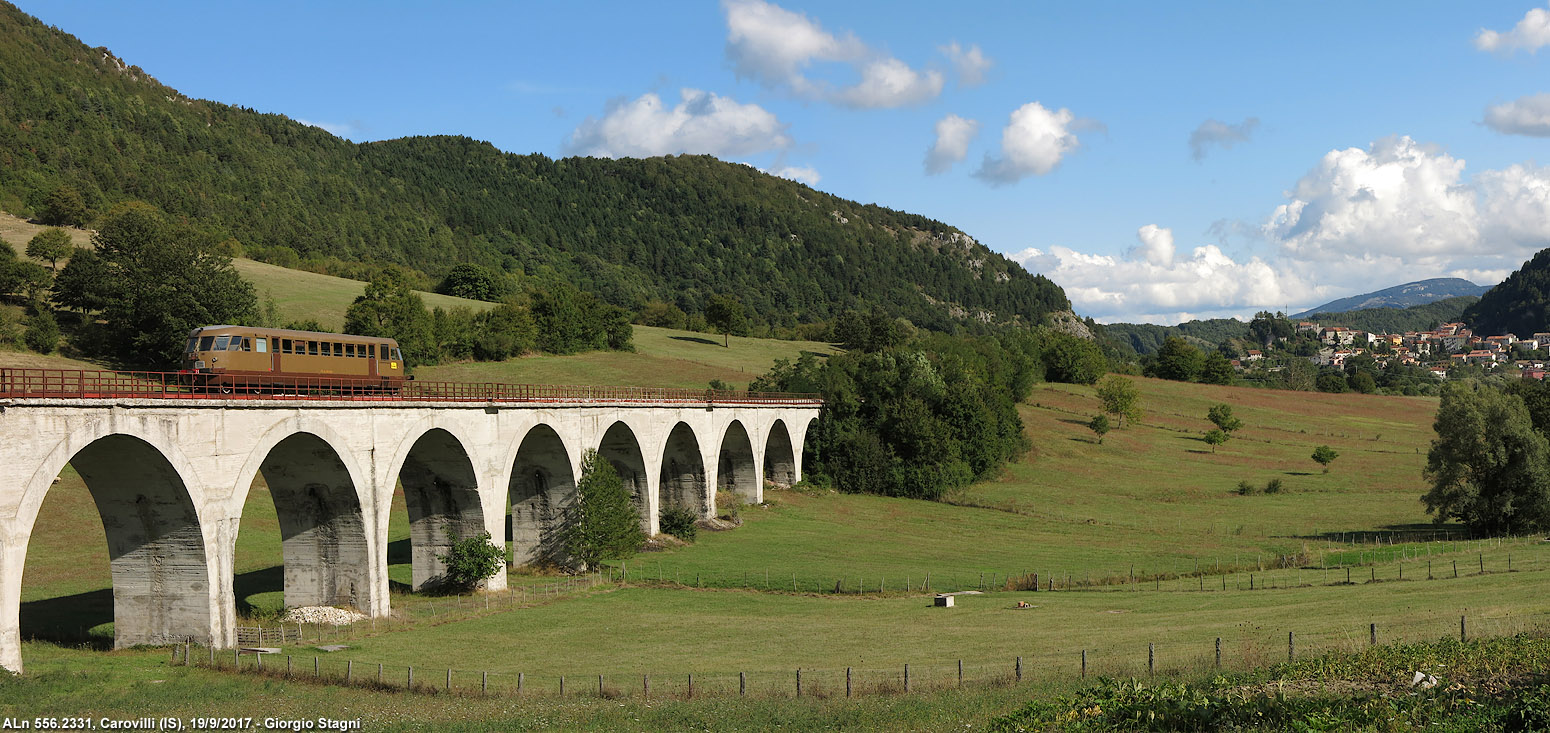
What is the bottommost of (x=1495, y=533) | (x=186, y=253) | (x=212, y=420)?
(x=1495, y=533)

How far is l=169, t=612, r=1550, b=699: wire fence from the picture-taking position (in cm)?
2392

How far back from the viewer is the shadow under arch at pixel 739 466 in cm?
7806

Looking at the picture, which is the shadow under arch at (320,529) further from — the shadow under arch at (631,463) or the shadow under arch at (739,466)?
the shadow under arch at (739,466)

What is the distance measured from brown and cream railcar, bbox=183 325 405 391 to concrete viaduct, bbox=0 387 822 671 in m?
3.09

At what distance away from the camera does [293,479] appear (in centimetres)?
3703

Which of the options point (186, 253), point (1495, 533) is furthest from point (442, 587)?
point (1495, 533)

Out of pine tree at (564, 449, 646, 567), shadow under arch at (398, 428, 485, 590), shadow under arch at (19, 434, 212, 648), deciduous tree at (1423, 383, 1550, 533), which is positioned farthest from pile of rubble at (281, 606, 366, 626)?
deciduous tree at (1423, 383, 1550, 533)

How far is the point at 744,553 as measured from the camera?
56781mm

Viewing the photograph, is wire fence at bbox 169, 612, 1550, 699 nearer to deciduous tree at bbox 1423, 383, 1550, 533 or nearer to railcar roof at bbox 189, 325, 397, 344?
railcar roof at bbox 189, 325, 397, 344

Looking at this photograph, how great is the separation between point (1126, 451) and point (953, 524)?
144 ft

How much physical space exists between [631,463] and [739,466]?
808 inches

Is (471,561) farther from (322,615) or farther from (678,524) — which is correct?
(678,524)

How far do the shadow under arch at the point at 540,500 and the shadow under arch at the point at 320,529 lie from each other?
14.4m

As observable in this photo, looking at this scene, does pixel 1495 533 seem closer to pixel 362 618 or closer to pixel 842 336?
pixel 362 618
